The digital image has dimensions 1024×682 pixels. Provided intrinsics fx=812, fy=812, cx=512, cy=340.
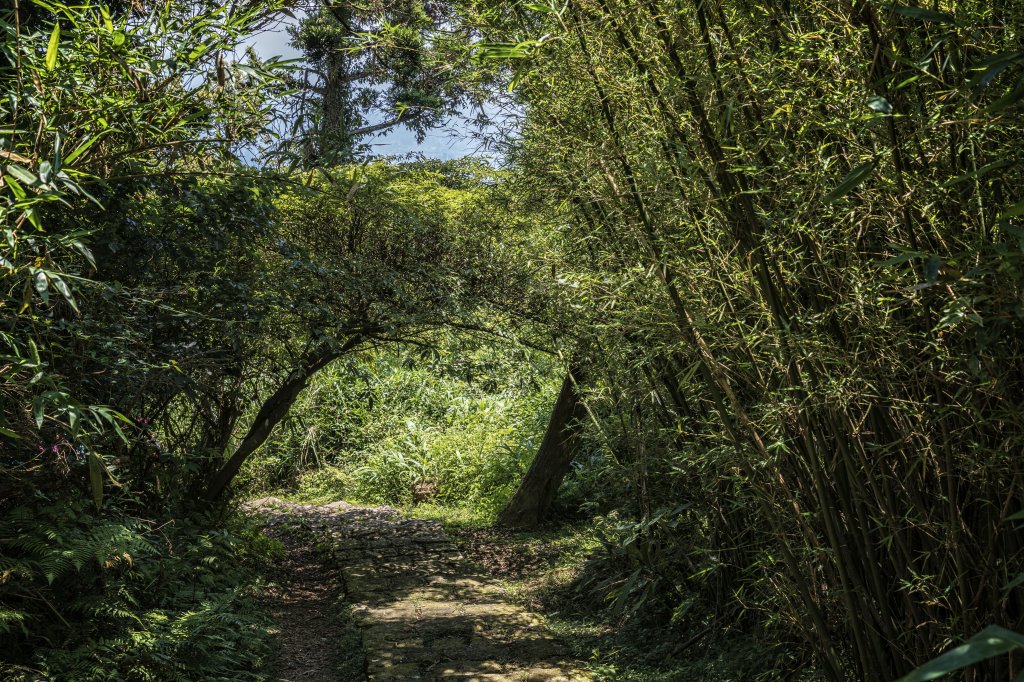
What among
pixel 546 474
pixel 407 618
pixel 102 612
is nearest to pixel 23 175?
pixel 102 612

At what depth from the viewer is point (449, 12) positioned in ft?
16.6

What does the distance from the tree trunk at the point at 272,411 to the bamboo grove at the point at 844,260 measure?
2.96 metres

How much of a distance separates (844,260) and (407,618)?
342cm

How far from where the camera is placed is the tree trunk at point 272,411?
5387 mm

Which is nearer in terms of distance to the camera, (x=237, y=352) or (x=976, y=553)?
(x=976, y=553)

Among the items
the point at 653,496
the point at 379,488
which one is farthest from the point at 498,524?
the point at 653,496

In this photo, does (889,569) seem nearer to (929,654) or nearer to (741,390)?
(929,654)

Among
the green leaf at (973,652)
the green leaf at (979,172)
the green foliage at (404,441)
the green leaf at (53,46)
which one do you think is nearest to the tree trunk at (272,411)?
the green foliage at (404,441)

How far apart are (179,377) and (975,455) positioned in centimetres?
315

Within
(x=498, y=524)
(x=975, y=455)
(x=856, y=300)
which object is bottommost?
(x=498, y=524)

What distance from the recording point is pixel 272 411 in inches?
225

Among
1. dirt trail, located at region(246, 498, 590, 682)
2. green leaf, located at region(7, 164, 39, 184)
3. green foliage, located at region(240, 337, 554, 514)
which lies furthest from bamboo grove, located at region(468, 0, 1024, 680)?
green foliage, located at region(240, 337, 554, 514)

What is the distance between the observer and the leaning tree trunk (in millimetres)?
6730

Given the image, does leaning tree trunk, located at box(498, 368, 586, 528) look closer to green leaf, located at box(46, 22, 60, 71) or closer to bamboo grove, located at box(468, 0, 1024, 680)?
bamboo grove, located at box(468, 0, 1024, 680)
